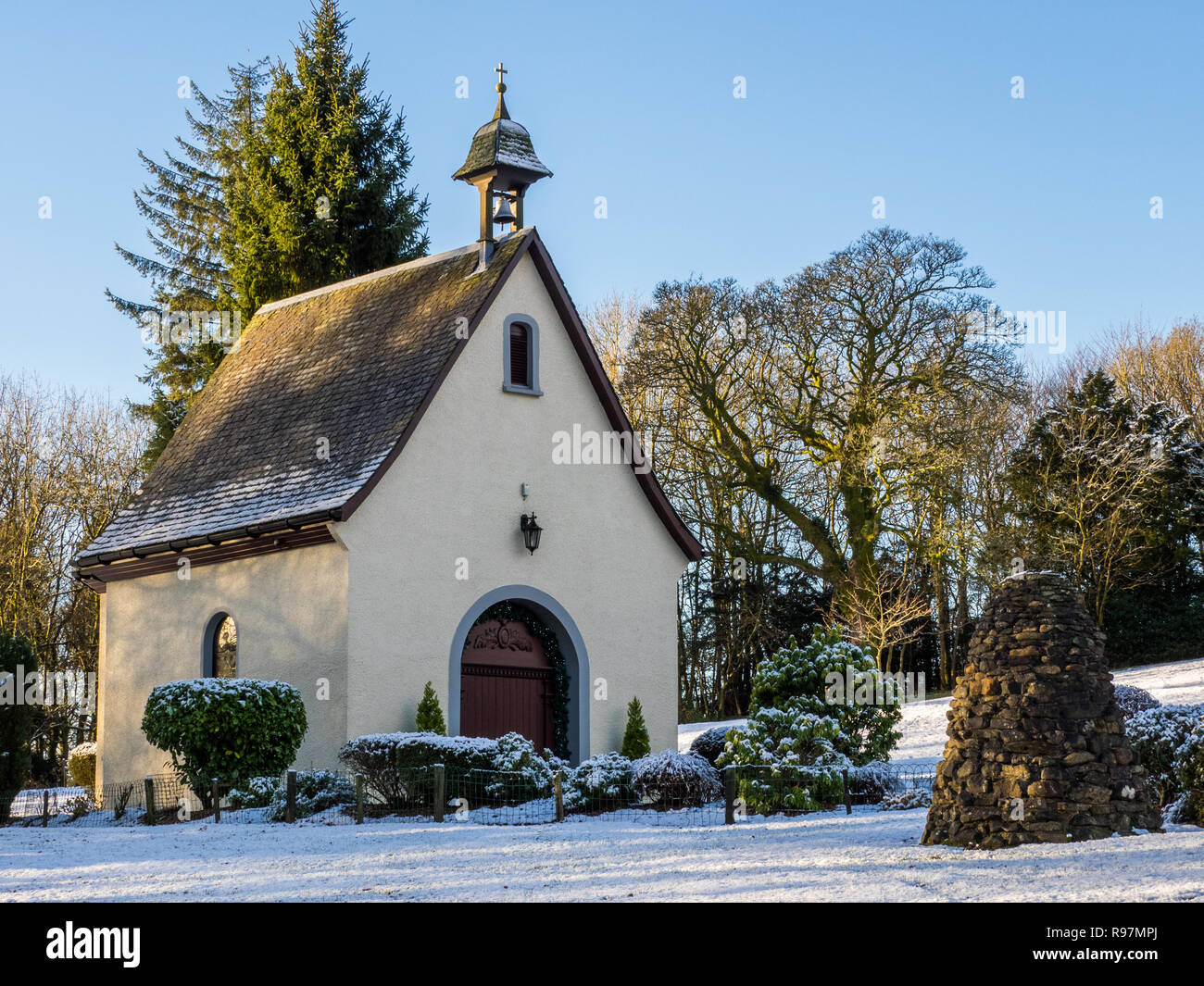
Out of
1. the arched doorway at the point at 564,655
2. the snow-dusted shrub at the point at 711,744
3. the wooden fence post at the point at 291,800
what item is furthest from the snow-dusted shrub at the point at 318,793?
the snow-dusted shrub at the point at 711,744

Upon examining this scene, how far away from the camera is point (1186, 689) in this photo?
27891mm

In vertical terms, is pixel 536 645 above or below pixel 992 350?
below

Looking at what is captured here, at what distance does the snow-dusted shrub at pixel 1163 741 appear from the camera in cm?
1431

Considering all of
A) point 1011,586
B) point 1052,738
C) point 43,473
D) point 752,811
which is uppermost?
point 43,473

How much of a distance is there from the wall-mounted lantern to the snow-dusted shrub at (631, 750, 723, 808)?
4.18m

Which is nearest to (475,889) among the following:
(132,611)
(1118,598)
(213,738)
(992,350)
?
(213,738)

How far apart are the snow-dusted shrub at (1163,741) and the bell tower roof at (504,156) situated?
500 inches

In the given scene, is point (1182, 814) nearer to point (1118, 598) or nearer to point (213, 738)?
point (213, 738)

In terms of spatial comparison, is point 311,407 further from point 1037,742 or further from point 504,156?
point 1037,742

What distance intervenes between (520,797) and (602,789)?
1075mm

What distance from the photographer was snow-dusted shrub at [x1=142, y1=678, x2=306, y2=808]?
59.4 feet

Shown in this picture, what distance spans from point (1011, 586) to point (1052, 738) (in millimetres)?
1453

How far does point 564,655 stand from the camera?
21.7 meters

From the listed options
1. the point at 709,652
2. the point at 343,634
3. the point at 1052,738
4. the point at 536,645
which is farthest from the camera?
the point at 709,652
